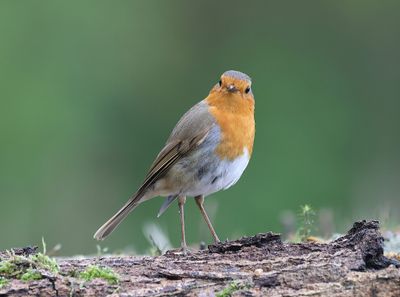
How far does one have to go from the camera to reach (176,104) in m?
15.4

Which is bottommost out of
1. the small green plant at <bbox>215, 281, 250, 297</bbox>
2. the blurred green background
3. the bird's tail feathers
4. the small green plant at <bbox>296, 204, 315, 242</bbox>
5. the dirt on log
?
the small green plant at <bbox>215, 281, 250, 297</bbox>

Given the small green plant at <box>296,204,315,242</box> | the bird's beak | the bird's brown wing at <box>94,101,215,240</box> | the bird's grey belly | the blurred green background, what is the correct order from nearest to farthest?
the small green plant at <box>296,204,315,242</box>, the bird's grey belly, the bird's brown wing at <box>94,101,215,240</box>, the bird's beak, the blurred green background

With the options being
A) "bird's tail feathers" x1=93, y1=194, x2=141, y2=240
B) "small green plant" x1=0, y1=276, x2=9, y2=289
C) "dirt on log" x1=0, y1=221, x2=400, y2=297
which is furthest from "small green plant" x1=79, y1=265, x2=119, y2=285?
"bird's tail feathers" x1=93, y1=194, x2=141, y2=240

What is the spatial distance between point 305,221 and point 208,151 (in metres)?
0.92

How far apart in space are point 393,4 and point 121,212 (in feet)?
37.9

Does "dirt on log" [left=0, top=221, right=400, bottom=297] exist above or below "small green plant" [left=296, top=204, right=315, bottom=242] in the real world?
below

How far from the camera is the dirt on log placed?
14.4 feet

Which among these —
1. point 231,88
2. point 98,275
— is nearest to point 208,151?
point 231,88

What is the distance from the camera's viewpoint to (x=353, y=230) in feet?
16.0

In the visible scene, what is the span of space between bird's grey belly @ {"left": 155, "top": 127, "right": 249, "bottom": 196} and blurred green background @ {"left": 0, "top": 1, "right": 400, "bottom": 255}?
124 inches

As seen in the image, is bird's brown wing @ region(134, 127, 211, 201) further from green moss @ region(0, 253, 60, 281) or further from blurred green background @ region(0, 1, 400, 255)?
blurred green background @ region(0, 1, 400, 255)

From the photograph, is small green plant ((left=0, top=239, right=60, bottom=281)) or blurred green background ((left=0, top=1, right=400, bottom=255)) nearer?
small green plant ((left=0, top=239, right=60, bottom=281))

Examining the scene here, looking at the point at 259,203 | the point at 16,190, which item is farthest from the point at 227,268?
the point at 16,190

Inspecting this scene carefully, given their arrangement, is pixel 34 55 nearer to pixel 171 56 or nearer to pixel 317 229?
pixel 171 56
